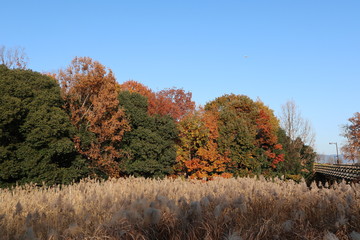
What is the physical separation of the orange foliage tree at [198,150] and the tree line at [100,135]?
0.09 m

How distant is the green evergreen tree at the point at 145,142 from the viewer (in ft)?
88.4

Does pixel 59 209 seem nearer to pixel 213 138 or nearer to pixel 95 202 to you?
pixel 95 202

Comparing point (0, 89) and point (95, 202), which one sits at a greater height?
point (0, 89)

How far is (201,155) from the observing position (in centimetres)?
3038

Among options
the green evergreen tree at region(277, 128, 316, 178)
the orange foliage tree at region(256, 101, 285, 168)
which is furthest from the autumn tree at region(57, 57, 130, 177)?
the green evergreen tree at region(277, 128, 316, 178)

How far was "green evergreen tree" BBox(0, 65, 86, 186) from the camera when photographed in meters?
19.8

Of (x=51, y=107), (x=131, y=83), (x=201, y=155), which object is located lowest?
(x=201, y=155)

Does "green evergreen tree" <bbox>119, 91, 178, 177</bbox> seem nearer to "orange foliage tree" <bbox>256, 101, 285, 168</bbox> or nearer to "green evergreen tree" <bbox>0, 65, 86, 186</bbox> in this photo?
"green evergreen tree" <bbox>0, 65, 86, 186</bbox>

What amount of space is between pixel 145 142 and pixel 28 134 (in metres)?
9.69

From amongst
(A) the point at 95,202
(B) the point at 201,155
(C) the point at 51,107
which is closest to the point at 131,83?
(B) the point at 201,155

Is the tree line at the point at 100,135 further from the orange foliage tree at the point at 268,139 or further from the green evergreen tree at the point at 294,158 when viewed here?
the green evergreen tree at the point at 294,158

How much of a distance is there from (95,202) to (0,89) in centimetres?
1621

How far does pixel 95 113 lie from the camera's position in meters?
25.9

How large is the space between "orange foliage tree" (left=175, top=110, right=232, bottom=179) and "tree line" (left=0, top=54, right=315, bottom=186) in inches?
3.6
